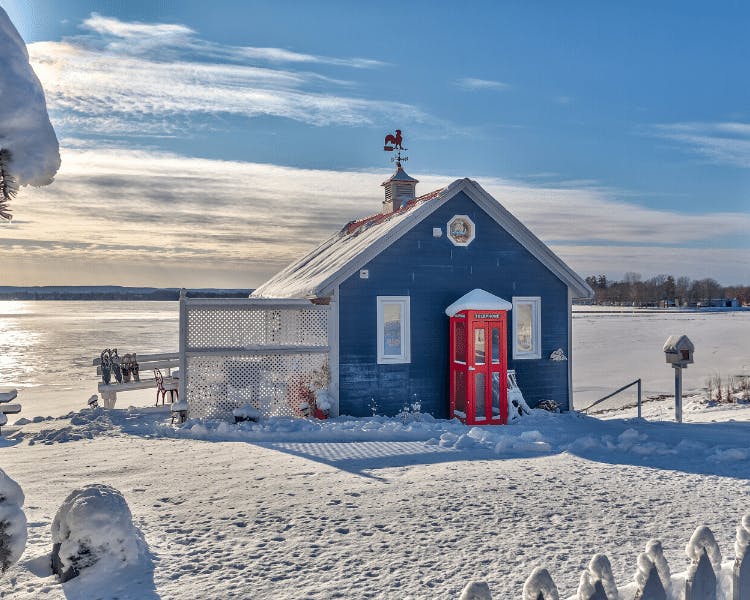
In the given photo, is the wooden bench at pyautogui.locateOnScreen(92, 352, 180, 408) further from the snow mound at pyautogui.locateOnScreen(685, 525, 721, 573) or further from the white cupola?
the snow mound at pyautogui.locateOnScreen(685, 525, 721, 573)

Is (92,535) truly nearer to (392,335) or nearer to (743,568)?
(743,568)

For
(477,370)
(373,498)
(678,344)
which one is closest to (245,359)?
(477,370)

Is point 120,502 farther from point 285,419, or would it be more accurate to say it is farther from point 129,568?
point 285,419

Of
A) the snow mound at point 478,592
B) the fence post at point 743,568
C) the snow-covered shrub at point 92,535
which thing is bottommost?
the snow-covered shrub at point 92,535

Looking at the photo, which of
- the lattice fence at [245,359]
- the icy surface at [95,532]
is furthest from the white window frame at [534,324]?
the icy surface at [95,532]

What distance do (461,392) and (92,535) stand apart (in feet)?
32.2

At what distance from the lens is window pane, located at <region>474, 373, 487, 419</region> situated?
1416 centimetres

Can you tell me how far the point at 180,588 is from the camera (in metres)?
5.29

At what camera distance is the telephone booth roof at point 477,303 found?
45.4 feet

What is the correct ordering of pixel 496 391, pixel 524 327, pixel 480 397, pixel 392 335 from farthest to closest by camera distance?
pixel 392 335, pixel 524 327, pixel 496 391, pixel 480 397

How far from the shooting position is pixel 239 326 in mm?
13805

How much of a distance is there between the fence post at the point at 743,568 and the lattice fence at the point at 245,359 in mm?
10497

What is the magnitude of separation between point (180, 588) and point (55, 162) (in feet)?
11.7

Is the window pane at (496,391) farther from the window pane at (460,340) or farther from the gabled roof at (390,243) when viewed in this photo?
the gabled roof at (390,243)
